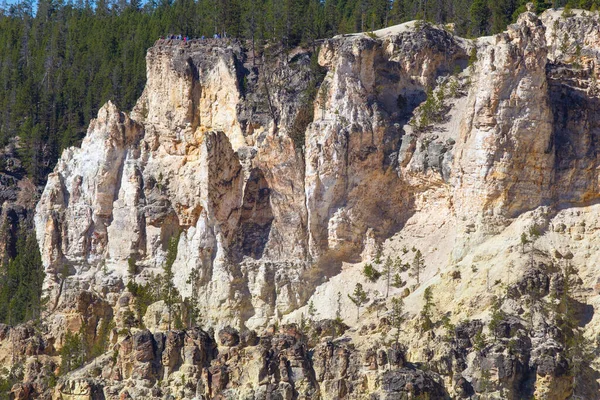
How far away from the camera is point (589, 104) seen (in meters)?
90.1

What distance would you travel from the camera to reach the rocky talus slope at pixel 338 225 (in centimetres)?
8275

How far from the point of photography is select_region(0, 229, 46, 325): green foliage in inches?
4045

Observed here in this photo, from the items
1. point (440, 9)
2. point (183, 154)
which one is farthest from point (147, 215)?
point (440, 9)

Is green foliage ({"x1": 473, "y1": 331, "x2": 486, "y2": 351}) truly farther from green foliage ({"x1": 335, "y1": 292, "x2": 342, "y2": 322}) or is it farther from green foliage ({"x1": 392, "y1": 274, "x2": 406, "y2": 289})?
green foliage ({"x1": 335, "y1": 292, "x2": 342, "y2": 322})

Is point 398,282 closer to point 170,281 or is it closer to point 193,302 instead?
point 193,302

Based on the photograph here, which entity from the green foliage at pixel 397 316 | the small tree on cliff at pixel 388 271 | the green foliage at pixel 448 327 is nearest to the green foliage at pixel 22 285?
the small tree on cliff at pixel 388 271

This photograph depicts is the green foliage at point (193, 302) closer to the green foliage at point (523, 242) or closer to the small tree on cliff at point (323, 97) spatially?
the small tree on cliff at point (323, 97)

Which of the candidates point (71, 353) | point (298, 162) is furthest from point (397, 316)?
point (71, 353)

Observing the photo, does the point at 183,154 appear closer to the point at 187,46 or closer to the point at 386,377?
the point at 187,46

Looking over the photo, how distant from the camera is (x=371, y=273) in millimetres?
91125

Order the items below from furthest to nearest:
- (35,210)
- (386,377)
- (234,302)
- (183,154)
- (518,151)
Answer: (35,210), (183,154), (234,302), (518,151), (386,377)

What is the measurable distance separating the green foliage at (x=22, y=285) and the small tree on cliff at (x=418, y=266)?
25.5m

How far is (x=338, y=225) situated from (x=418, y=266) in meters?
5.50

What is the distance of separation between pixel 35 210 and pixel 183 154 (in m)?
15.9
